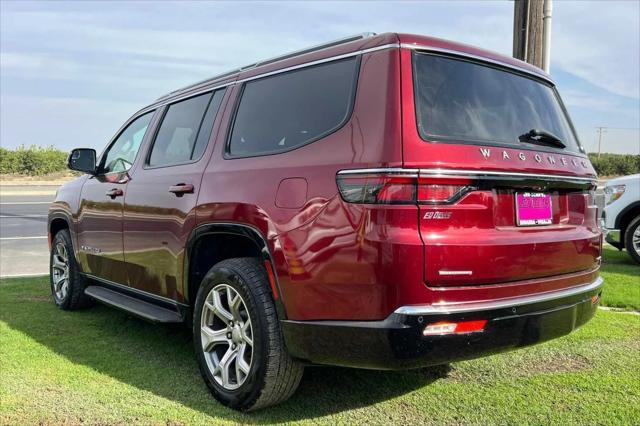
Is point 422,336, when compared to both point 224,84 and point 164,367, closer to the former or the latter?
point 164,367

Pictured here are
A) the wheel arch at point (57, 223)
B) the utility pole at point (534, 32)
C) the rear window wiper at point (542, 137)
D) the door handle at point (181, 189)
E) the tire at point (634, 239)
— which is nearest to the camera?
the rear window wiper at point (542, 137)

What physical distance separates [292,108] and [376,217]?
100cm

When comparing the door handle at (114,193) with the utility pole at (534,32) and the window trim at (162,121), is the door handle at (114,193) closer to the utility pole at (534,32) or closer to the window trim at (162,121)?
the window trim at (162,121)

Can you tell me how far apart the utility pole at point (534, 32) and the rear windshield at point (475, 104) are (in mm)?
2926

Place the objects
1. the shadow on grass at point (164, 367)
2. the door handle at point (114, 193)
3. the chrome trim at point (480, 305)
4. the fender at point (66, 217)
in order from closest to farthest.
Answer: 1. the chrome trim at point (480, 305)
2. the shadow on grass at point (164, 367)
3. the door handle at point (114, 193)
4. the fender at point (66, 217)

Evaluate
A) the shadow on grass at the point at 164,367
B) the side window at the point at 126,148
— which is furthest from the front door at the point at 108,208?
the shadow on grass at the point at 164,367

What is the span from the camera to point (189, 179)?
3725 millimetres

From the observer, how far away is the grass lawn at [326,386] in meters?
3.13

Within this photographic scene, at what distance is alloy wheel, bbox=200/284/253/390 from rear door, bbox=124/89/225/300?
18.6 inches

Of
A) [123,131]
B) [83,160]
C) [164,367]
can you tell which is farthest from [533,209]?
[83,160]

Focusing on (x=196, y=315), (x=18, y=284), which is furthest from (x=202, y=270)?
(x=18, y=284)

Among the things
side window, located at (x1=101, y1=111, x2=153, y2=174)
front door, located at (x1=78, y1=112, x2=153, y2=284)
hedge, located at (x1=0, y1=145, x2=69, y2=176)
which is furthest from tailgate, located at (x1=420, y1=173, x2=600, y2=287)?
hedge, located at (x1=0, y1=145, x2=69, y2=176)

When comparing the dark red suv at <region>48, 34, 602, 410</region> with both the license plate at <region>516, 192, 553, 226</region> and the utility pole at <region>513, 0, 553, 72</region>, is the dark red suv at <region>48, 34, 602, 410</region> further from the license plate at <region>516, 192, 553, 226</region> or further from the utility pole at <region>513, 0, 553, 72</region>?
the utility pole at <region>513, 0, 553, 72</region>

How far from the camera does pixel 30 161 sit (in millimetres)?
39906
